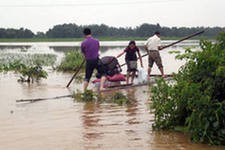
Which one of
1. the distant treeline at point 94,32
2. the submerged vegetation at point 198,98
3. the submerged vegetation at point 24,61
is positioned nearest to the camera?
the submerged vegetation at point 198,98

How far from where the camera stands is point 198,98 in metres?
6.26

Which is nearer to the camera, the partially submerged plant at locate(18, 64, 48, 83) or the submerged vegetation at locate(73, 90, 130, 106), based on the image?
the submerged vegetation at locate(73, 90, 130, 106)

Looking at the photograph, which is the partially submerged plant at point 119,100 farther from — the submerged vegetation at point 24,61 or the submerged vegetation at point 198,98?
the submerged vegetation at point 24,61

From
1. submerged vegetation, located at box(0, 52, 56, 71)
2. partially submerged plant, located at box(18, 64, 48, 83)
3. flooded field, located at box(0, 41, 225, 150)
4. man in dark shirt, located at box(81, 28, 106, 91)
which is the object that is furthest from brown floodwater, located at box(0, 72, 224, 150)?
submerged vegetation, located at box(0, 52, 56, 71)

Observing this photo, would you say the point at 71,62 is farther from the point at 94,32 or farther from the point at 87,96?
the point at 94,32

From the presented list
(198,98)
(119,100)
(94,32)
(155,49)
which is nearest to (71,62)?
(155,49)

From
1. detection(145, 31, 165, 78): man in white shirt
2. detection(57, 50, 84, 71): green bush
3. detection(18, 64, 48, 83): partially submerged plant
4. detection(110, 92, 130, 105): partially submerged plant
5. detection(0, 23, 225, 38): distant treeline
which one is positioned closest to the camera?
detection(110, 92, 130, 105): partially submerged plant

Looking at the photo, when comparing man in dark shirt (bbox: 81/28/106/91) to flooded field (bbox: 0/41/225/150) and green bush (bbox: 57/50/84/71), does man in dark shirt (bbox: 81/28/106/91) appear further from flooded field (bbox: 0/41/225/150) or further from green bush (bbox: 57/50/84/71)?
green bush (bbox: 57/50/84/71)

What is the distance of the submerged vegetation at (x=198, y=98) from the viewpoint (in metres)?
6.14

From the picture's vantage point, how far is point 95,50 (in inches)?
440

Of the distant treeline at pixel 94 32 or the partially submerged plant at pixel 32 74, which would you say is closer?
the partially submerged plant at pixel 32 74

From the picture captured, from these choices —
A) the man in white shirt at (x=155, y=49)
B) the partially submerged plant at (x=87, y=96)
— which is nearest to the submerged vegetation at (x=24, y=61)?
the man in white shirt at (x=155, y=49)

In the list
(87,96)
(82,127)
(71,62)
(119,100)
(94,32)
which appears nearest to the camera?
(82,127)

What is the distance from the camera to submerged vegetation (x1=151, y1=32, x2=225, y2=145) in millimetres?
6137
